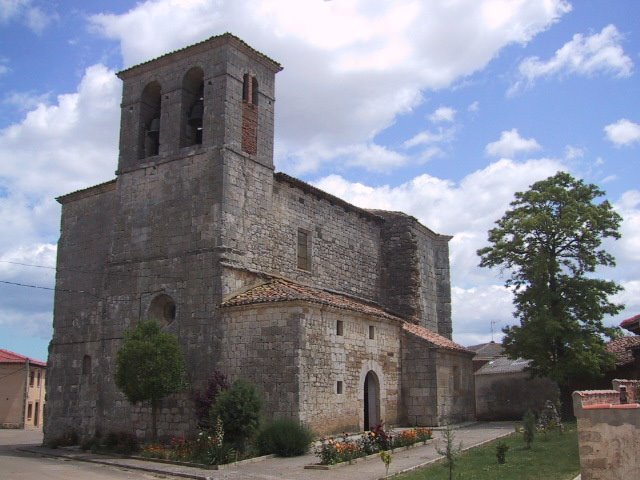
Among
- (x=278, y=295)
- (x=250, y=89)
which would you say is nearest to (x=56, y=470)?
(x=278, y=295)

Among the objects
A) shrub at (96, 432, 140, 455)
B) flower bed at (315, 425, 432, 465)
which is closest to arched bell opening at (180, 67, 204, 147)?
shrub at (96, 432, 140, 455)

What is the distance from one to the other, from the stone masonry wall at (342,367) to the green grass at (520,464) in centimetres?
405

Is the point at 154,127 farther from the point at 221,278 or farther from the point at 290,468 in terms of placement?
the point at 290,468

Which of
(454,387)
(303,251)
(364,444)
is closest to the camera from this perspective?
(364,444)

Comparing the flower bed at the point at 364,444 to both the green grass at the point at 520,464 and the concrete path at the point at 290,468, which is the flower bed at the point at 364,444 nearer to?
the concrete path at the point at 290,468

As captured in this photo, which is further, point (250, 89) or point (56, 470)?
point (250, 89)

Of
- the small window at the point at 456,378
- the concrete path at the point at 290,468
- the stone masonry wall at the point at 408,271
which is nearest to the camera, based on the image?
the concrete path at the point at 290,468

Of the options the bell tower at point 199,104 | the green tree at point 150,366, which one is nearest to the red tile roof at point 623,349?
the bell tower at point 199,104

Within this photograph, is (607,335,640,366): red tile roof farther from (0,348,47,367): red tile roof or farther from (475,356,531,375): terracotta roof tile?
(0,348,47,367): red tile roof

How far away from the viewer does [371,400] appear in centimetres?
2111

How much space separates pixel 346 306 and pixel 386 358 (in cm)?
336

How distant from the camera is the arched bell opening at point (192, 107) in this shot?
21.1m

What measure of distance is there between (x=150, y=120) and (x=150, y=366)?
9076 mm

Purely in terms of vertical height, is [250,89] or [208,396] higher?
[250,89]
